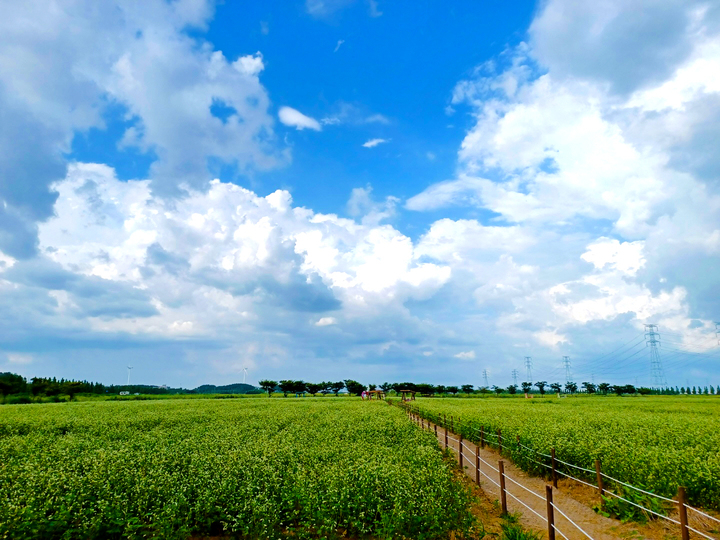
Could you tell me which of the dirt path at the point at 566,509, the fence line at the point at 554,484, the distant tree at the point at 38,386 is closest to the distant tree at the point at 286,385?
the distant tree at the point at 38,386

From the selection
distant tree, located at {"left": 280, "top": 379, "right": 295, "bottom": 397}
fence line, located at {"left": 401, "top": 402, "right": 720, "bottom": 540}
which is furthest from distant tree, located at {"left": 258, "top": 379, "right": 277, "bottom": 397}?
fence line, located at {"left": 401, "top": 402, "right": 720, "bottom": 540}

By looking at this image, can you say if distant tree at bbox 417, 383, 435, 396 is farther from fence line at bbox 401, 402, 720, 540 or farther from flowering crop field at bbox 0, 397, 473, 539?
→ flowering crop field at bbox 0, 397, 473, 539

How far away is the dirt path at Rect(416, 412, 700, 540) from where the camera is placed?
12.4 m

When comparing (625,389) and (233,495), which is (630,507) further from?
(625,389)

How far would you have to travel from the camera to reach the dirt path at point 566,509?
12375 mm

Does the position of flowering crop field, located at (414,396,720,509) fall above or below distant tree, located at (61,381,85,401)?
above

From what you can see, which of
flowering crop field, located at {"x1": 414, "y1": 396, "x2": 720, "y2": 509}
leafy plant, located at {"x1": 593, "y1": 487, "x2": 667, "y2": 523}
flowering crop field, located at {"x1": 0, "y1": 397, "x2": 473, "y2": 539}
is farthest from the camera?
flowering crop field, located at {"x1": 414, "y1": 396, "x2": 720, "y2": 509}

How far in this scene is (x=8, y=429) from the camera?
30047 mm

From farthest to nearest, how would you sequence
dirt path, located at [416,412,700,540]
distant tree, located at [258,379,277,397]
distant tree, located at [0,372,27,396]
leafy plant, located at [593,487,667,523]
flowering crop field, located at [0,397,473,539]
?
distant tree, located at [258,379,277,397] < distant tree, located at [0,372,27,396] < leafy plant, located at [593,487,667,523] < dirt path, located at [416,412,700,540] < flowering crop field, located at [0,397,473,539]

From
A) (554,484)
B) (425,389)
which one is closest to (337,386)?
(425,389)

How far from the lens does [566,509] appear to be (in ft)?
49.9

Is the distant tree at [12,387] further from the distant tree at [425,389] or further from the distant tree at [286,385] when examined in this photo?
the distant tree at [425,389]

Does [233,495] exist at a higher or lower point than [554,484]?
higher

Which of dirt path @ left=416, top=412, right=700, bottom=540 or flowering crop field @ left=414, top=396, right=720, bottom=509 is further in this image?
flowering crop field @ left=414, top=396, right=720, bottom=509
